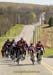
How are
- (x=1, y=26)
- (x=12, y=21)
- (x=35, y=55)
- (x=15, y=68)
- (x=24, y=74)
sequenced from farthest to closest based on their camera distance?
(x=12, y=21)
(x=1, y=26)
(x=35, y=55)
(x=15, y=68)
(x=24, y=74)

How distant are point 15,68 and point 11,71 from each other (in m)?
1.73

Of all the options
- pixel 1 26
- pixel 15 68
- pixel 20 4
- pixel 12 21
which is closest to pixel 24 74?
pixel 15 68

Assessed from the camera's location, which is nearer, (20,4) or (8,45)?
(8,45)

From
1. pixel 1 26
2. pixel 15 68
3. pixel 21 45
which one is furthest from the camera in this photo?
pixel 1 26

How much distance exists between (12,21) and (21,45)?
91.0m

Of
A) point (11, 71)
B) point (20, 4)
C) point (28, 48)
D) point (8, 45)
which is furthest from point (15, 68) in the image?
point (20, 4)

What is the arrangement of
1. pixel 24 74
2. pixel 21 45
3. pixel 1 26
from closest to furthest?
pixel 24 74 < pixel 21 45 < pixel 1 26

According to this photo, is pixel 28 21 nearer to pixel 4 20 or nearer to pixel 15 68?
pixel 4 20

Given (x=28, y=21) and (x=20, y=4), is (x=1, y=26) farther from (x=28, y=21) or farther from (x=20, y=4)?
(x=20, y=4)

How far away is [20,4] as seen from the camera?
18438 cm

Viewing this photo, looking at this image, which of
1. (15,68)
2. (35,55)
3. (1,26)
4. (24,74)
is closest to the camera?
(24,74)

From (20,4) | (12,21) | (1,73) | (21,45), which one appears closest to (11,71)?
(1,73)

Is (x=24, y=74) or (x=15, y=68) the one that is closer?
(x=24, y=74)

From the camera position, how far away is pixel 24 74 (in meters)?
23.2
